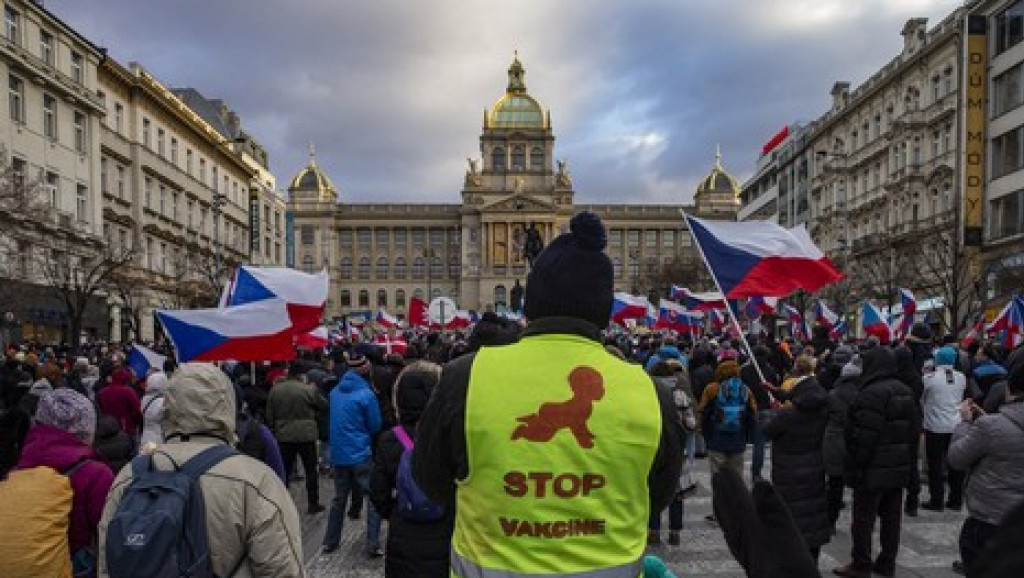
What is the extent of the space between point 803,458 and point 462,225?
341 feet

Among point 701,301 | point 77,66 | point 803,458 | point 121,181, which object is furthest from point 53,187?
point 803,458

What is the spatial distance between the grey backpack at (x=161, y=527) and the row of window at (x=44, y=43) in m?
30.4

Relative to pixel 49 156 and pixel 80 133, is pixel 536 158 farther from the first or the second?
pixel 49 156

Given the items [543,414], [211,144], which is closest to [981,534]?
[543,414]

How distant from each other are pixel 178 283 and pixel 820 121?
4421 centimetres

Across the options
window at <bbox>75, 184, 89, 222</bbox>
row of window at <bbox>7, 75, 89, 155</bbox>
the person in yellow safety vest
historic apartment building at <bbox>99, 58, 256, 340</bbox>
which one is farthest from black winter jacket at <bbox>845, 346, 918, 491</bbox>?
window at <bbox>75, 184, 89, 222</bbox>

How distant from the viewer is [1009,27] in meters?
35.3

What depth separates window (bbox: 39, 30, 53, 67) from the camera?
30203 mm

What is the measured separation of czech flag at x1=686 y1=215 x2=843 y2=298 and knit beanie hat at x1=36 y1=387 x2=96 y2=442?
18.0 ft

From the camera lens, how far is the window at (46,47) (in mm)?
30203

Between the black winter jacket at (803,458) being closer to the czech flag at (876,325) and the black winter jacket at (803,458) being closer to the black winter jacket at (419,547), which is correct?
the black winter jacket at (419,547)

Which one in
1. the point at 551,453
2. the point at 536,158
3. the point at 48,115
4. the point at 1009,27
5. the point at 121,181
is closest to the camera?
the point at 551,453

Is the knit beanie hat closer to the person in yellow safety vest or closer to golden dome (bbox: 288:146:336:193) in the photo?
the person in yellow safety vest

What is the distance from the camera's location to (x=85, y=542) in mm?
3723
